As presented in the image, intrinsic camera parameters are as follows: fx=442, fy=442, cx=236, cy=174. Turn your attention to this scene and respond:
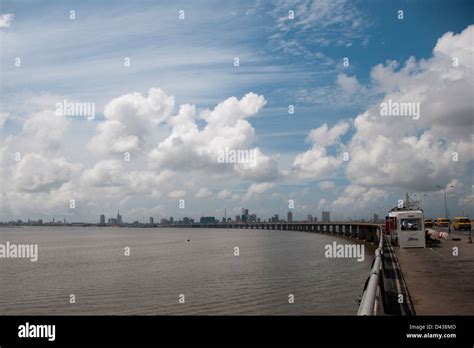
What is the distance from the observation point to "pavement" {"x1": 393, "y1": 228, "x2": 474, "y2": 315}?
13.7m

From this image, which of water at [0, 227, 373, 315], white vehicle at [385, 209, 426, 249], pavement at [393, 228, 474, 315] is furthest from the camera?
white vehicle at [385, 209, 426, 249]

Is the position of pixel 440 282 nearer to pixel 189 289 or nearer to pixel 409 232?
pixel 189 289

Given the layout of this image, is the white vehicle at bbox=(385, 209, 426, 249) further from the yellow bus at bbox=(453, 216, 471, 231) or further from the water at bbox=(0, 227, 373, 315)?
the yellow bus at bbox=(453, 216, 471, 231)

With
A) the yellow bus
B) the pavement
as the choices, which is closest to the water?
the pavement

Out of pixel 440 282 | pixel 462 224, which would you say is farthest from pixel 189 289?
pixel 462 224

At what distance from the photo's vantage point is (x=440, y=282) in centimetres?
1872

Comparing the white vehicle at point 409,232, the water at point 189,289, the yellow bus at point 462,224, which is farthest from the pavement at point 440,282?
the yellow bus at point 462,224

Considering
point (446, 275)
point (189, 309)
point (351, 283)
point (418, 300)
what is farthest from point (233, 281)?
point (418, 300)

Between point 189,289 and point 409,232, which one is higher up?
point 409,232

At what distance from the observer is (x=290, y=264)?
→ 47.6 m

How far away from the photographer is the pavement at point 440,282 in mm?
13718

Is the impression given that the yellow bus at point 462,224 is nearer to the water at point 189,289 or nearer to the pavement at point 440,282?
the water at point 189,289

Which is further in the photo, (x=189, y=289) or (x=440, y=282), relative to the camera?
(x=189, y=289)
